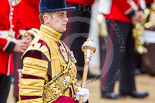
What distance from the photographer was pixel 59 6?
8.38ft

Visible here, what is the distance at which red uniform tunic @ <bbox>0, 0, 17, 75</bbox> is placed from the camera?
334 cm

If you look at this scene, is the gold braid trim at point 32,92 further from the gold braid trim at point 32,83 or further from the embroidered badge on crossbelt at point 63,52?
the embroidered badge on crossbelt at point 63,52

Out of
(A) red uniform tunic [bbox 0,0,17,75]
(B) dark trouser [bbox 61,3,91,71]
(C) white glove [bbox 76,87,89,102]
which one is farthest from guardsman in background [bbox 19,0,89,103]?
(A) red uniform tunic [bbox 0,0,17,75]

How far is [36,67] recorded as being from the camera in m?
2.43

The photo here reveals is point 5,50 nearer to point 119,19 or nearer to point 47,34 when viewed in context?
point 47,34

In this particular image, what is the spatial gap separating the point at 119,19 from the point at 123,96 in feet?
3.14

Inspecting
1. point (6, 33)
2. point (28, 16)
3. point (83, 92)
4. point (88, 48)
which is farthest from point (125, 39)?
point (83, 92)

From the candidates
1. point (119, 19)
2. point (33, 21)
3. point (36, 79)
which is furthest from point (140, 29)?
point (36, 79)

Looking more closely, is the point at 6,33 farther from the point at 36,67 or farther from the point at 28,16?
the point at 36,67

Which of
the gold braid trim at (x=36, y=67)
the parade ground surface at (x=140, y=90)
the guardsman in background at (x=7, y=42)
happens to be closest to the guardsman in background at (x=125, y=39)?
the parade ground surface at (x=140, y=90)

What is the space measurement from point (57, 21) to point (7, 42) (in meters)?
0.92

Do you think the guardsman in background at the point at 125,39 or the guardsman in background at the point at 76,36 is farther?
the guardsman in background at the point at 125,39

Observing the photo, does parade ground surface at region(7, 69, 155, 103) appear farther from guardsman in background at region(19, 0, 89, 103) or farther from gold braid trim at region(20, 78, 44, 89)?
gold braid trim at region(20, 78, 44, 89)

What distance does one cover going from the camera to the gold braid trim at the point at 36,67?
2.43 metres
